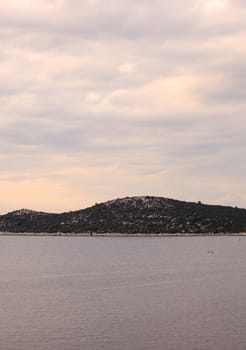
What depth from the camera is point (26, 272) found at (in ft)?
433

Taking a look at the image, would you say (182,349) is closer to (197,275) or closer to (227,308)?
(227,308)

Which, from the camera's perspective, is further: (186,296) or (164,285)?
(164,285)

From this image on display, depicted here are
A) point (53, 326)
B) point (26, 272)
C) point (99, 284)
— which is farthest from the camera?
point (26, 272)

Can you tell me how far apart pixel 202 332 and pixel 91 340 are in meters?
11.1

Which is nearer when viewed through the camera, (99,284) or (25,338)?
(25,338)

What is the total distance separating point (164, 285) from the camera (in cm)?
10056

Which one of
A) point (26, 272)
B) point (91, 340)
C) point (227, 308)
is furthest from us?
point (26, 272)

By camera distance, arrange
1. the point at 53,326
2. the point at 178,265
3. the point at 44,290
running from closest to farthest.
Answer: the point at 53,326
the point at 44,290
the point at 178,265

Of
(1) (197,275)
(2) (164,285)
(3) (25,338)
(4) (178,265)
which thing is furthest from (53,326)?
(4) (178,265)

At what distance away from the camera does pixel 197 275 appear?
12075 centimetres

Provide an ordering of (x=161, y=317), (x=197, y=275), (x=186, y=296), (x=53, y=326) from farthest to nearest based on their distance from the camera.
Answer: (x=197, y=275), (x=186, y=296), (x=161, y=317), (x=53, y=326)

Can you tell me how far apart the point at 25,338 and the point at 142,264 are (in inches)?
3838

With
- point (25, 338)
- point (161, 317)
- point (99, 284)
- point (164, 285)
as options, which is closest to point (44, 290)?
point (99, 284)

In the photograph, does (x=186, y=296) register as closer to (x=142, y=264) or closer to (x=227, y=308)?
(x=227, y=308)
